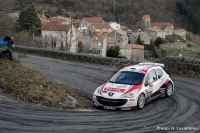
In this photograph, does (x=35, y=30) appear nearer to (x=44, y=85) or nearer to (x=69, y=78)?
(x=69, y=78)

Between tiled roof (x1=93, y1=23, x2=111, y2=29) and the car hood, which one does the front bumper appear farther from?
tiled roof (x1=93, y1=23, x2=111, y2=29)

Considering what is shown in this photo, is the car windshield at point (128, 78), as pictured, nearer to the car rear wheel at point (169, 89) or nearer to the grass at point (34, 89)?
the grass at point (34, 89)

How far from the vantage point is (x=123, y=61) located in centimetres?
2123

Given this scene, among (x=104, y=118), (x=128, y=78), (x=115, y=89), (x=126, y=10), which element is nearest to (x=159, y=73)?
(x=128, y=78)

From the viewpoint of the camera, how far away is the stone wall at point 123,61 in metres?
18.5

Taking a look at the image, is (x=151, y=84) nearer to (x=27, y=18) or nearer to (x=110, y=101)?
(x=110, y=101)

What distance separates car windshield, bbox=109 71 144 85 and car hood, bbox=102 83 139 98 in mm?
402

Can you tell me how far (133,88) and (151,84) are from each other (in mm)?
1135

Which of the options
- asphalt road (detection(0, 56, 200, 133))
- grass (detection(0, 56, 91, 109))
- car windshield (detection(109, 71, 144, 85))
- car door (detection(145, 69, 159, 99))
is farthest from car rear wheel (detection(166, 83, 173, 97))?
grass (detection(0, 56, 91, 109))

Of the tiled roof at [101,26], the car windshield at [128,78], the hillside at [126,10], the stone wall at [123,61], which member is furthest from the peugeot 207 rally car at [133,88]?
the hillside at [126,10]

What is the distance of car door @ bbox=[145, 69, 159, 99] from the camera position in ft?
39.7

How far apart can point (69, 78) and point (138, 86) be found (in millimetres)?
6617

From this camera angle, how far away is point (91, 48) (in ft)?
220

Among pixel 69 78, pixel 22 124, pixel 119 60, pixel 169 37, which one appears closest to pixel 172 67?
pixel 119 60
